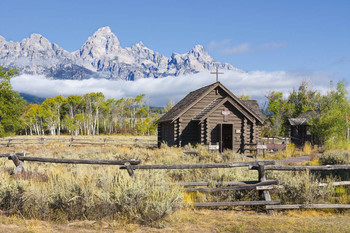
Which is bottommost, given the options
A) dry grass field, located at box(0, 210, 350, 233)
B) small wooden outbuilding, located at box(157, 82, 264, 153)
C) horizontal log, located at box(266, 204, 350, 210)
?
dry grass field, located at box(0, 210, 350, 233)

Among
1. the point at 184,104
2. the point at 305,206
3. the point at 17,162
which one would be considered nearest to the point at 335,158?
the point at 305,206

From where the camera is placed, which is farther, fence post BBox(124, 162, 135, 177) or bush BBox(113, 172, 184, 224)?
fence post BBox(124, 162, 135, 177)

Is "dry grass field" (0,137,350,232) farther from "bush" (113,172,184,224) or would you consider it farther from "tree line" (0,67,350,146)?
"tree line" (0,67,350,146)

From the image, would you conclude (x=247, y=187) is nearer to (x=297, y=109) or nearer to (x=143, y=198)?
(x=143, y=198)

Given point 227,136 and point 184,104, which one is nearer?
point 184,104

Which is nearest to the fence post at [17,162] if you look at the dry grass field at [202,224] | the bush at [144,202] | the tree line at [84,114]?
the dry grass field at [202,224]

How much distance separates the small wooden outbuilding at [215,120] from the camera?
2338 cm

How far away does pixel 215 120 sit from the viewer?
76.9ft

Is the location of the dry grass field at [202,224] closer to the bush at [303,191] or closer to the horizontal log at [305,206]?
the horizontal log at [305,206]

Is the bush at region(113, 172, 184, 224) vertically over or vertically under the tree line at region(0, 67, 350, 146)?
under

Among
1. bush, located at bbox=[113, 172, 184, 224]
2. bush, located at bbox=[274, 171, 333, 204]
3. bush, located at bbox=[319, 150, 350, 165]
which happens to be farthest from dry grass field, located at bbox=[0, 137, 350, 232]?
bush, located at bbox=[319, 150, 350, 165]

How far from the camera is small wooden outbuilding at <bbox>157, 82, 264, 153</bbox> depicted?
23.4m

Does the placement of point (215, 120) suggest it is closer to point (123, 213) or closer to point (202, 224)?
point (202, 224)

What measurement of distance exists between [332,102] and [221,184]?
21.5 m
